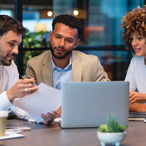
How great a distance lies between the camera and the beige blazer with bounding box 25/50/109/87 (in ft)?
8.02

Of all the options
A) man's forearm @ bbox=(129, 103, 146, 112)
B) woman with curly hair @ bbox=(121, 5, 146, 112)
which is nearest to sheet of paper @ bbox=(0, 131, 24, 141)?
man's forearm @ bbox=(129, 103, 146, 112)

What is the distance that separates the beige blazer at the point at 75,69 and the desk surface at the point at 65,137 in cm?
92

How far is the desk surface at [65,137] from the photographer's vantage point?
1159mm

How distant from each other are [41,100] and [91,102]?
0.96 ft

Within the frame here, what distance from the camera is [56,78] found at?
2.55 meters

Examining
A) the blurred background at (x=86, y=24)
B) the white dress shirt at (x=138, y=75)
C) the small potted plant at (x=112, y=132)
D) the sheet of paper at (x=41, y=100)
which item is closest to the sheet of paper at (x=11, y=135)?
the sheet of paper at (x=41, y=100)

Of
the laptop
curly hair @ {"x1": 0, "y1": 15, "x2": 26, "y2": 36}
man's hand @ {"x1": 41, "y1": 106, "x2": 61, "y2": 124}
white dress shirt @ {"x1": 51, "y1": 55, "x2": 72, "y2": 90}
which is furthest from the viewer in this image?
Answer: white dress shirt @ {"x1": 51, "y1": 55, "x2": 72, "y2": 90}

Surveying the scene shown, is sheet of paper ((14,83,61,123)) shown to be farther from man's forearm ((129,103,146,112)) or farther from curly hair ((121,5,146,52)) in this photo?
curly hair ((121,5,146,52))

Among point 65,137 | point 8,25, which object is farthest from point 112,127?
point 8,25

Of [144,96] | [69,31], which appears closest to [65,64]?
[69,31]

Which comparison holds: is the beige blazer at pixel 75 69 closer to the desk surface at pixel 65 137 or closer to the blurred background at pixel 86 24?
the desk surface at pixel 65 137

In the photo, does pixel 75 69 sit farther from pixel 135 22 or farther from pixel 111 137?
pixel 111 137

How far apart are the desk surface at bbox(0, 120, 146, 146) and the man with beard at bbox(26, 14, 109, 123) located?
95 centimetres

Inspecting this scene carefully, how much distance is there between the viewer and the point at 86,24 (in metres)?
4.25
